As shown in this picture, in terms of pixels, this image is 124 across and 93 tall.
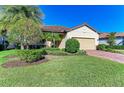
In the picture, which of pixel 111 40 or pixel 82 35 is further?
pixel 82 35

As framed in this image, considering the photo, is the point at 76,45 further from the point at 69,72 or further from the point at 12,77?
the point at 12,77

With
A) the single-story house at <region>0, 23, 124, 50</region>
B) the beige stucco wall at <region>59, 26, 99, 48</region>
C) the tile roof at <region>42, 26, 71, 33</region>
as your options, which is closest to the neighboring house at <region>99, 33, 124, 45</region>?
the single-story house at <region>0, 23, 124, 50</region>

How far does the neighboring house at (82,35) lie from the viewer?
17.9m

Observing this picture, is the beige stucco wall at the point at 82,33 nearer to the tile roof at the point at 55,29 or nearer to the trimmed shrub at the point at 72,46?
the tile roof at the point at 55,29

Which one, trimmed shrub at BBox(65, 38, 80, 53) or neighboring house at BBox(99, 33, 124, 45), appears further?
trimmed shrub at BBox(65, 38, 80, 53)

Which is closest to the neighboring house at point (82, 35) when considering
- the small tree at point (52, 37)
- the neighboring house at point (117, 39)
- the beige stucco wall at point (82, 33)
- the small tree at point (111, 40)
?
the beige stucco wall at point (82, 33)

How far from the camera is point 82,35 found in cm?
1853

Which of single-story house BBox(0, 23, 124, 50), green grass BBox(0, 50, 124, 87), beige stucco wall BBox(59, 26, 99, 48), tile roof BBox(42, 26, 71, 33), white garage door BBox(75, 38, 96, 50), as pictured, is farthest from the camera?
tile roof BBox(42, 26, 71, 33)

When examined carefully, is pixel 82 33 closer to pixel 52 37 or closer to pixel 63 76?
pixel 52 37

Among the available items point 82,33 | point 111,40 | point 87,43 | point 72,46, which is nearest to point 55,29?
point 82,33

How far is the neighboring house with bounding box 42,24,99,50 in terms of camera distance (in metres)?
17.9

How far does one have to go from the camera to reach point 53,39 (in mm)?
18750

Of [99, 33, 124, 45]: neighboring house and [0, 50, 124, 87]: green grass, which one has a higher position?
[99, 33, 124, 45]: neighboring house

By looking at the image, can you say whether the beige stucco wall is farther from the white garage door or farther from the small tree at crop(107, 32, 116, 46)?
the small tree at crop(107, 32, 116, 46)
